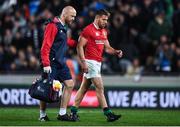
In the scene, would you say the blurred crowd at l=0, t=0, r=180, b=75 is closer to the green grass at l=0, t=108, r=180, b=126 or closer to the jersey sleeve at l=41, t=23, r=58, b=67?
the green grass at l=0, t=108, r=180, b=126

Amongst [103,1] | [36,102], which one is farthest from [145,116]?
[103,1]

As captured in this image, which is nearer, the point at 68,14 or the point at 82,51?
the point at 68,14

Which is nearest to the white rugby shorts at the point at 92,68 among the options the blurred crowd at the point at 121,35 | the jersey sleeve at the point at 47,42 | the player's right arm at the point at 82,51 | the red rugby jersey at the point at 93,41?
the red rugby jersey at the point at 93,41

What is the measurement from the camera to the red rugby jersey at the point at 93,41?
16000 millimetres

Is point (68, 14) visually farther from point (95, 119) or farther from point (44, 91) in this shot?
point (95, 119)

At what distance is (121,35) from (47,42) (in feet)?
31.5

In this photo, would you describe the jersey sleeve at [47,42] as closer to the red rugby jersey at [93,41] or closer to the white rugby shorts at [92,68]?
the red rugby jersey at [93,41]

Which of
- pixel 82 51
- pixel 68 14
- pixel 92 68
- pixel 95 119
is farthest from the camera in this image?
pixel 95 119

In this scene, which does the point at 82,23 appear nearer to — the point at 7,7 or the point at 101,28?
the point at 7,7

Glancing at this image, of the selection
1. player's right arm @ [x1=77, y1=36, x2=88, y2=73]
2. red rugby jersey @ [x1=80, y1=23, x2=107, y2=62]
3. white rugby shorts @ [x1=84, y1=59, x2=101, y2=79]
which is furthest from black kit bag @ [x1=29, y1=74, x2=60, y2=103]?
red rugby jersey @ [x1=80, y1=23, x2=107, y2=62]

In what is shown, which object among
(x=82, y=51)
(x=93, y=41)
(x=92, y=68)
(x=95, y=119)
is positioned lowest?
(x=95, y=119)

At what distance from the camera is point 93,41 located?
631 inches

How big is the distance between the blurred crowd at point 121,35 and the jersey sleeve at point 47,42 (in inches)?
310

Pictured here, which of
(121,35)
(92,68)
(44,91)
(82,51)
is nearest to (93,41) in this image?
(82,51)
